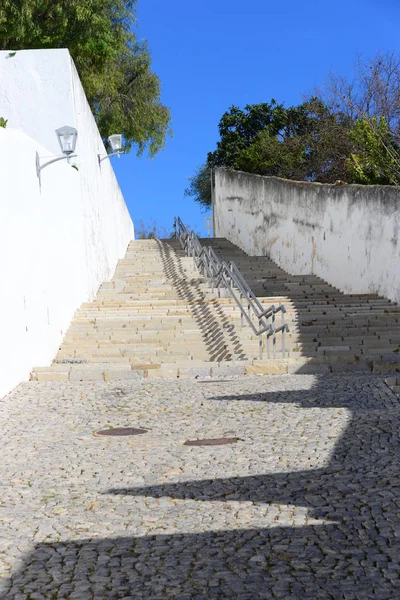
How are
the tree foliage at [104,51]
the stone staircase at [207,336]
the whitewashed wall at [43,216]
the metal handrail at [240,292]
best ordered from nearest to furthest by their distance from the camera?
the whitewashed wall at [43,216] < the stone staircase at [207,336] < the metal handrail at [240,292] < the tree foliage at [104,51]

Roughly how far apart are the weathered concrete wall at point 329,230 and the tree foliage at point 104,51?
6173 mm

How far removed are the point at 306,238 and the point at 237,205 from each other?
872 cm

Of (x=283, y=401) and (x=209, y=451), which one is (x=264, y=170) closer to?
(x=283, y=401)

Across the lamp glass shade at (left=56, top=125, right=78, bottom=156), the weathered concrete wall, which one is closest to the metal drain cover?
the lamp glass shade at (left=56, top=125, right=78, bottom=156)

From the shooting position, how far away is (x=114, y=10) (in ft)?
100

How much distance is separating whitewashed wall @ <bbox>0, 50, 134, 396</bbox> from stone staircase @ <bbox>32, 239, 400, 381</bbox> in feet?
1.76

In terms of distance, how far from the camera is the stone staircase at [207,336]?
11875mm

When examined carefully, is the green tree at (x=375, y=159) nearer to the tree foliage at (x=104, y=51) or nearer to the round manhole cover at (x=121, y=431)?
the tree foliage at (x=104, y=51)

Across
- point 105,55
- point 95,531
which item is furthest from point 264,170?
point 95,531

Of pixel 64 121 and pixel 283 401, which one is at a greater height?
pixel 64 121

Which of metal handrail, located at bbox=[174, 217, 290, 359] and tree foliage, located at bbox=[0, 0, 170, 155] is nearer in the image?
metal handrail, located at bbox=[174, 217, 290, 359]

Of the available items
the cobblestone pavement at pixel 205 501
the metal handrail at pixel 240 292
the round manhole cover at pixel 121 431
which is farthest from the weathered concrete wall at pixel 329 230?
the round manhole cover at pixel 121 431

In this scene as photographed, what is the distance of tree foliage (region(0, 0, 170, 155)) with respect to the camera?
26.6 metres

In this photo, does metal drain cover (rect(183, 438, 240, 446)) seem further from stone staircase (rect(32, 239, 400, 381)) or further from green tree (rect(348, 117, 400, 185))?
green tree (rect(348, 117, 400, 185))
